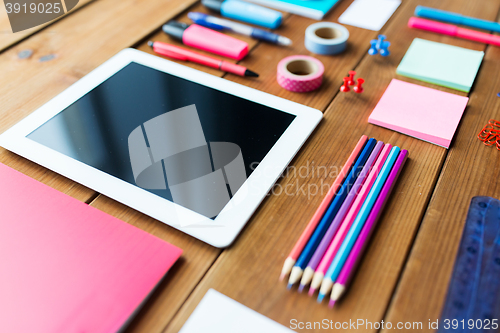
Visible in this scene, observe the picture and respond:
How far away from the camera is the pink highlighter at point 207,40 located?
82 centimetres

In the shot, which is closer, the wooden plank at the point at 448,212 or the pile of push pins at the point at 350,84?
the wooden plank at the point at 448,212

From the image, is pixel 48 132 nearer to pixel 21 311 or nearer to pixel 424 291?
pixel 21 311

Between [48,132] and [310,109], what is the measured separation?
43cm

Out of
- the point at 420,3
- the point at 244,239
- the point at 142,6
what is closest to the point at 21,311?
the point at 244,239

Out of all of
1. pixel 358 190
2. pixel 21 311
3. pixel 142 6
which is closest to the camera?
pixel 21 311

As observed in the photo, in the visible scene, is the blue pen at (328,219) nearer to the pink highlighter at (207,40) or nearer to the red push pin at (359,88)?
the red push pin at (359,88)

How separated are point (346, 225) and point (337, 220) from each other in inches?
0.6

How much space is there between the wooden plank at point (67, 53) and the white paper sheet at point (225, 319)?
0.79 feet

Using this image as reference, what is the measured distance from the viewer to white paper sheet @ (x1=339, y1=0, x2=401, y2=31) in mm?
936

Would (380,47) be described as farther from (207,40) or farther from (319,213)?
(319,213)

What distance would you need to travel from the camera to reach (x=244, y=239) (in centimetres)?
51

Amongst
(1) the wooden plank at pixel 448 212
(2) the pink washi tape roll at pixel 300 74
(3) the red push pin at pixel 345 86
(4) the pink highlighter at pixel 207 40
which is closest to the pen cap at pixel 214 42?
(4) the pink highlighter at pixel 207 40

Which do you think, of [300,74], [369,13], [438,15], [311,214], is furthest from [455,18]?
[311,214]

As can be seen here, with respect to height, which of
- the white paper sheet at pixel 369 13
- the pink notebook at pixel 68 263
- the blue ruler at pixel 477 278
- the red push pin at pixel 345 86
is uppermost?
the white paper sheet at pixel 369 13
